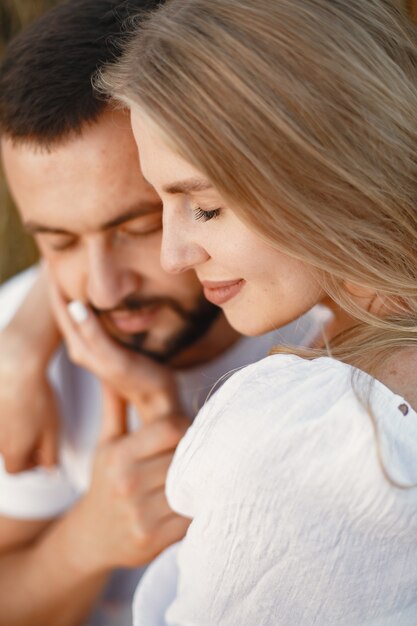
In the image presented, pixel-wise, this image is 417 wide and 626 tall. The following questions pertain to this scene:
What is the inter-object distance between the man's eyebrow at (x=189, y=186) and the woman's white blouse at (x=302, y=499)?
224mm

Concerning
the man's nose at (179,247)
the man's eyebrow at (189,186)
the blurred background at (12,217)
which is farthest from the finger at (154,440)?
the blurred background at (12,217)

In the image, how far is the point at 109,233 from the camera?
141 centimetres

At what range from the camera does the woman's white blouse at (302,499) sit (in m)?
0.83

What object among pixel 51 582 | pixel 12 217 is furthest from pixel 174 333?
pixel 12 217

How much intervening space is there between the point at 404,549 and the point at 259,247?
388 mm

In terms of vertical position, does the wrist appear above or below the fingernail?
below

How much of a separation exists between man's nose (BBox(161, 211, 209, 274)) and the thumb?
549 mm

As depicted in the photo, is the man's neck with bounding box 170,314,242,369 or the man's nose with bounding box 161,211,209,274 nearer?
the man's nose with bounding box 161,211,209,274

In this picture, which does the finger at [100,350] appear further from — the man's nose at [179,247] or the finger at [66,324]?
the man's nose at [179,247]

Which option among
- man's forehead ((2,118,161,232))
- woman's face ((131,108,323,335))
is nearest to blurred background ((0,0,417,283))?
man's forehead ((2,118,161,232))

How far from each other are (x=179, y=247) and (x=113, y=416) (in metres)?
0.59

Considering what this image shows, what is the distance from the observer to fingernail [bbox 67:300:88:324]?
1.56m

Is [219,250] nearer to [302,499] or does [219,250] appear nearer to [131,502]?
[302,499]

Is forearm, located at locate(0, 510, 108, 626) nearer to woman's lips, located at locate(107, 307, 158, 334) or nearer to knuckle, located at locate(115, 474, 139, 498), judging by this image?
knuckle, located at locate(115, 474, 139, 498)
